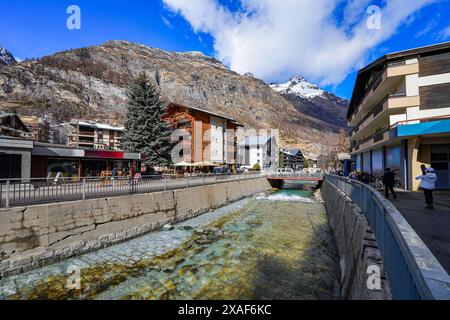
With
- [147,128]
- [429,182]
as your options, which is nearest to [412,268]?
[429,182]

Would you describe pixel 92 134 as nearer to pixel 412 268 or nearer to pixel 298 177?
pixel 298 177

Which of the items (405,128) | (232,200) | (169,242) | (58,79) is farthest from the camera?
(58,79)

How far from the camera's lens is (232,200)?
23.0 m

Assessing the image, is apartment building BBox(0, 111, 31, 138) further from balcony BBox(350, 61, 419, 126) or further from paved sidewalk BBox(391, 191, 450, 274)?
balcony BBox(350, 61, 419, 126)

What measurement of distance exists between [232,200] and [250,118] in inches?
5458

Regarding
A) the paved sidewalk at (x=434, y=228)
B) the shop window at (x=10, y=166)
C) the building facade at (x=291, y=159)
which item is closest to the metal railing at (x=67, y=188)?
the shop window at (x=10, y=166)

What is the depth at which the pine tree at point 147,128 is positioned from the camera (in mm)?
27016

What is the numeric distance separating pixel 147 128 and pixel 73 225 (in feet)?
67.6

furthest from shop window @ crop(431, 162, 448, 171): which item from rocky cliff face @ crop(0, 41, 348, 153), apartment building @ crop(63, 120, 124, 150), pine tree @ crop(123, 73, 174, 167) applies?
rocky cliff face @ crop(0, 41, 348, 153)

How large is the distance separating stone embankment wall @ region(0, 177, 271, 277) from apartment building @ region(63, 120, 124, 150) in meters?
56.2

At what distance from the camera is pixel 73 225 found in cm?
835

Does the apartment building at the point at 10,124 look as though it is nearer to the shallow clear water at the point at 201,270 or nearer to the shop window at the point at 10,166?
the shop window at the point at 10,166
